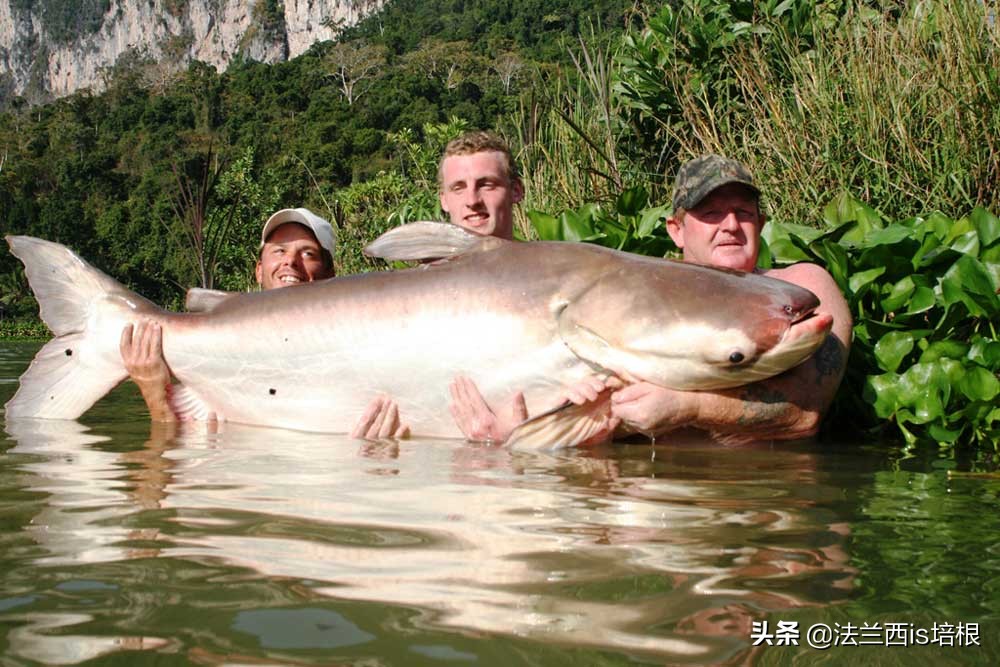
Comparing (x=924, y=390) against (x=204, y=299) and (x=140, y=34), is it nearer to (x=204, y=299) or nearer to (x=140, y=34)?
(x=204, y=299)

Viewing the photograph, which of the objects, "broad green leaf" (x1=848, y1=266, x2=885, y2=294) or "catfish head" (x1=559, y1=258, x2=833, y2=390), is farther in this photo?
"broad green leaf" (x1=848, y1=266, x2=885, y2=294)

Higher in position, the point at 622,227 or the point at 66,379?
the point at 622,227

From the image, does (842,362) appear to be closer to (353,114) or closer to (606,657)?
(606,657)

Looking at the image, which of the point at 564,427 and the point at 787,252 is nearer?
the point at 564,427

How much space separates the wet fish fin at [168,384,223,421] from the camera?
408 cm

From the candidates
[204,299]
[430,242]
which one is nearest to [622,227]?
[430,242]

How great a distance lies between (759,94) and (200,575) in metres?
5.41

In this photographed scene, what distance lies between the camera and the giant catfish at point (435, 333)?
10.5 ft

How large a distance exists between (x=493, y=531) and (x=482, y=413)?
138 cm

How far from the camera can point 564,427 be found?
3.41 m

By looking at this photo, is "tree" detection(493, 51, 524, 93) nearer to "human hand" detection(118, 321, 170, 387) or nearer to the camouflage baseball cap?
the camouflage baseball cap

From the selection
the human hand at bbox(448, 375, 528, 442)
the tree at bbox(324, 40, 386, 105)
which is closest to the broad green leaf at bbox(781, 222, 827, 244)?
the human hand at bbox(448, 375, 528, 442)

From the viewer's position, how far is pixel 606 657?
1413 millimetres

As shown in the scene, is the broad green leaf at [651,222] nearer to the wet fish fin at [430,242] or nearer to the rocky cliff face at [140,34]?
the wet fish fin at [430,242]
